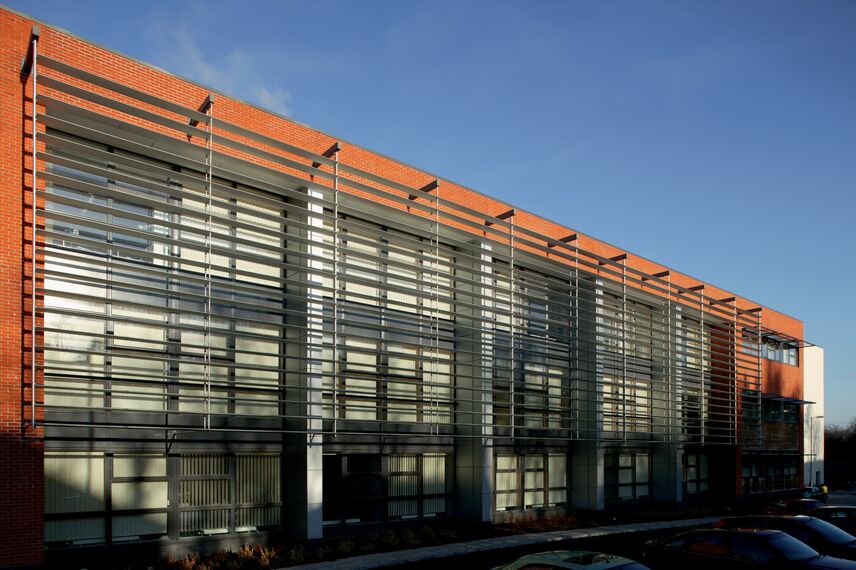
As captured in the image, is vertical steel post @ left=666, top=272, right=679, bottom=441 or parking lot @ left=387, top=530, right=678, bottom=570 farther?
vertical steel post @ left=666, top=272, right=679, bottom=441

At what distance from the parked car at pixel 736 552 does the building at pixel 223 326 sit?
23.6ft

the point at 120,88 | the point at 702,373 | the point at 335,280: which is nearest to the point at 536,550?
the point at 335,280

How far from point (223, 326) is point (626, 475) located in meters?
20.3

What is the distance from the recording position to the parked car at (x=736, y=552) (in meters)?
13.7

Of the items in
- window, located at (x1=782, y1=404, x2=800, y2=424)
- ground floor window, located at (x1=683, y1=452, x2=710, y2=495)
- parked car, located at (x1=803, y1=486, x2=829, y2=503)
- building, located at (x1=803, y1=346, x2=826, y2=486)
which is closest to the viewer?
ground floor window, located at (x1=683, y1=452, x2=710, y2=495)

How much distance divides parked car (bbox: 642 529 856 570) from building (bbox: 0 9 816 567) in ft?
23.6

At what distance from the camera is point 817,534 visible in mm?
16484

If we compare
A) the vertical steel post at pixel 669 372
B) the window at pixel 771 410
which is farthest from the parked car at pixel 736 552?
the window at pixel 771 410

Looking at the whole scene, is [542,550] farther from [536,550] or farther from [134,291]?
[134,291]

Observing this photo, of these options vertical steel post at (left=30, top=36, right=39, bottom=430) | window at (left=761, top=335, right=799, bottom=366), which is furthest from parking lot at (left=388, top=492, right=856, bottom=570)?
window at (left=761, top=335, right=799, bottom=366)

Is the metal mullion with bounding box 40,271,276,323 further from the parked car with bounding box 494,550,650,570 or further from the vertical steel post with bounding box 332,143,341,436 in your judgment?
the parked car with bounding box 494,550,650,570

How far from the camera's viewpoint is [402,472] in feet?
74.2

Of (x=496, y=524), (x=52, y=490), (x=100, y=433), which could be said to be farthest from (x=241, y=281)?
(x=496, y=524)

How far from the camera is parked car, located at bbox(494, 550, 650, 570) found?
10.8 meters
